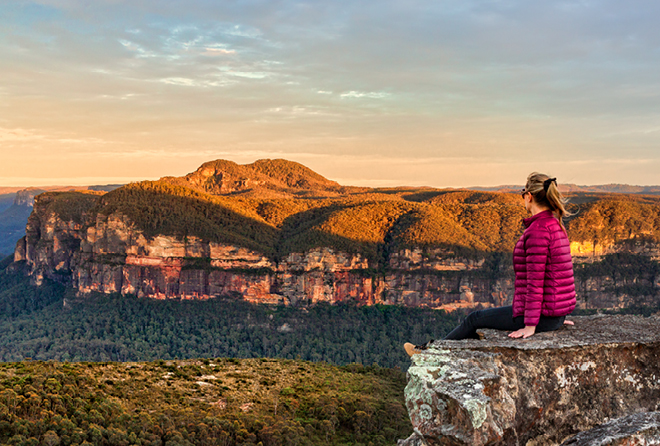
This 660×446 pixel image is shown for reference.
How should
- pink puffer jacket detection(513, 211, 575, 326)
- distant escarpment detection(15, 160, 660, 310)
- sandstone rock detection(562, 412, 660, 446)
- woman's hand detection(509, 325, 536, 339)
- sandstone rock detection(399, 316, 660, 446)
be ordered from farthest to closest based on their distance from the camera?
distant escarpment detection(15, 160, 660, 310) → pink puffer jacket detection(513, 211, 575, 326) → woman's hand detection(509, 325, 536, 339) → sandstone rock detection(399, 316, 660, 446) → sandstone rock detection(562, 412, 660, 446)

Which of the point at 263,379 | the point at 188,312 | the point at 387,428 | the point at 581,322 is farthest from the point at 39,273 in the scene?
the point at 581,322

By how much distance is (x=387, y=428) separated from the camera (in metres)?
29.2

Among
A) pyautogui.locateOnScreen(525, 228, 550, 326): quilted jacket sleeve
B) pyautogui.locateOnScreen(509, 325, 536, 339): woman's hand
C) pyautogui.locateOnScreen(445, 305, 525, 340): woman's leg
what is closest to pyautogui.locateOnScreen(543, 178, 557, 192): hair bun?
pyautogui.locateOnScreen(525, 228, 550, 326): quilted jacket sleeve

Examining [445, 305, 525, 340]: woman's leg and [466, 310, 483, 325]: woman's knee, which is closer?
[445, 305, 525, 340]: woman's leg

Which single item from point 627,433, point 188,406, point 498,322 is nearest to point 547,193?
point 498,322

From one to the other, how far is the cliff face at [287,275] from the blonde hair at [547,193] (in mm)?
100499

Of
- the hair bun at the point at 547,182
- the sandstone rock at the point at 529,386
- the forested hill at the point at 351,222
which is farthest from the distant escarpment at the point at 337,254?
the sandstone rock at the point at 529,386

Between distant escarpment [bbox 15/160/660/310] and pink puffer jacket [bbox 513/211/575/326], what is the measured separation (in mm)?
100640

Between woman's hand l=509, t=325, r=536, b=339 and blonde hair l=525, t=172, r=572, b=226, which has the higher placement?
blonde hair l=525, t=172, r=572, b=226

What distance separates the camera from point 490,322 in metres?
7.76

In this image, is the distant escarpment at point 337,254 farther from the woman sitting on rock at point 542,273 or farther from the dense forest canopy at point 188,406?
the woman sitting on rock at point 542,273

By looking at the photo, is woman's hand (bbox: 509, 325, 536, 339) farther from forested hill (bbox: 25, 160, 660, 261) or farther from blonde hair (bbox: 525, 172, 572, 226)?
forested hill (bbox: 25, 160, 660, 261)

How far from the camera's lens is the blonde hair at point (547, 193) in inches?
293

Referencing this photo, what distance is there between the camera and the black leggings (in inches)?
295
